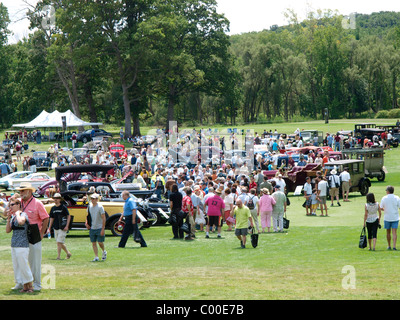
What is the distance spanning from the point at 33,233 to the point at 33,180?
2539cm

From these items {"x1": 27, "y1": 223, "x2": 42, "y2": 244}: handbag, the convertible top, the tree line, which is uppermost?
the tree line

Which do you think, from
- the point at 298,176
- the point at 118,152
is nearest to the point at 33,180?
the point at 118,152

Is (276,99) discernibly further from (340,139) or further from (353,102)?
(340,139)

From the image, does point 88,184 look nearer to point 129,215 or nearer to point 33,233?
point 129,215

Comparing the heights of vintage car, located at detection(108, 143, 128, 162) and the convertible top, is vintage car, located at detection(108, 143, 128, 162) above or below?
below

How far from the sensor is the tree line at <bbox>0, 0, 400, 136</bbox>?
63.1 m

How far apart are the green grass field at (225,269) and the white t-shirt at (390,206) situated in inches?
34.2

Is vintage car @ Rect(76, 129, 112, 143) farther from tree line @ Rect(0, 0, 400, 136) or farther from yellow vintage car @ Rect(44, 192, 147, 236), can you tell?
yellow vintage car @ Rect(44, 192, 147, 236)

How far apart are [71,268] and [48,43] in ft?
203

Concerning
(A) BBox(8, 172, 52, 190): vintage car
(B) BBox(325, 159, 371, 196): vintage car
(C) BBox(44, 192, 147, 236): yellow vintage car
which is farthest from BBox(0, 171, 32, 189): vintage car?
(B) BBox(325, 159, 371, 196): vintage car

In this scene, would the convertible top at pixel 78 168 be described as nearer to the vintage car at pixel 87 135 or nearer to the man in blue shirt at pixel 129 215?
the man in blue shirt at pixel 129 215

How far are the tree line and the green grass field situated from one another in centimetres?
2817

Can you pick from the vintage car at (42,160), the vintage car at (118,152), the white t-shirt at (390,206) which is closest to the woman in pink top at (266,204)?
the white t-shirt at (390,206)

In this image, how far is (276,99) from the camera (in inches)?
3944
